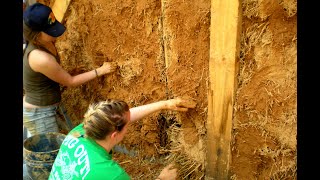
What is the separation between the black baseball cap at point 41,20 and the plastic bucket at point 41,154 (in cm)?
111

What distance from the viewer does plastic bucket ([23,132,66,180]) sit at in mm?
3715

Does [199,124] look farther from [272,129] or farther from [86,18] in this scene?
[86,18]

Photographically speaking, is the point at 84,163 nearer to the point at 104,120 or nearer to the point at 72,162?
the point at 72,162

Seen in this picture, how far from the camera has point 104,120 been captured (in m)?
2.63

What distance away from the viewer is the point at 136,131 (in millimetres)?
4371

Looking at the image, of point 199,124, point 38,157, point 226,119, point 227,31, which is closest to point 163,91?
point 199,124

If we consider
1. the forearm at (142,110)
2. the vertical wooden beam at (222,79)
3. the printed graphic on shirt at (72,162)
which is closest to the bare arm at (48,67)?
the forearm at (142,110)

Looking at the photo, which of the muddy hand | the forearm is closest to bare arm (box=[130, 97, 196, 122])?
the forearm

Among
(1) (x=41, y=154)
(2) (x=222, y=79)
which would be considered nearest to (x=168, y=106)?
(2) (x=222, y=79)

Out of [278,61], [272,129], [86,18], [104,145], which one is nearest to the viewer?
[104,145]

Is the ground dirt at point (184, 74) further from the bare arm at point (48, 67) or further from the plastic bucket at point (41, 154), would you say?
the plastic bucket at point (41, 154)

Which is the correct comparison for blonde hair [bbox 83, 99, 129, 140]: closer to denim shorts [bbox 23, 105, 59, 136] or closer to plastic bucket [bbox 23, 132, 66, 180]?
plastic bucket [bbox 23, 132, 66, 180]

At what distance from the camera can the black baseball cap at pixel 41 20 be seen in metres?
3.61

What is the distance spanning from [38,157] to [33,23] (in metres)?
1.30
